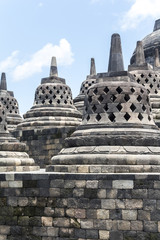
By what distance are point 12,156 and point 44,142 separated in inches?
172

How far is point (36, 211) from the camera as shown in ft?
24.3

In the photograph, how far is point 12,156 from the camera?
9.43m

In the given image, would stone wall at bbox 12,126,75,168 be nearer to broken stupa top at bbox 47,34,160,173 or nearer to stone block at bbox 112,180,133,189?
broken stupa top at bbox 47,34,160,173

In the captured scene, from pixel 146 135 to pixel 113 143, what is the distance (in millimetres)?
770

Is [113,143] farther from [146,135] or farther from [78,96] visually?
[78,96]

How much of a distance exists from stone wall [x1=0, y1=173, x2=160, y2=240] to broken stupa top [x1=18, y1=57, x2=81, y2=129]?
24.7ft

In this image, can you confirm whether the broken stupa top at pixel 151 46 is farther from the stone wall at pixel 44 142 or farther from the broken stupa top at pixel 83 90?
the stone wall at pixel 44 142

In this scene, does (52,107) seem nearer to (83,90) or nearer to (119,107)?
(83,90)

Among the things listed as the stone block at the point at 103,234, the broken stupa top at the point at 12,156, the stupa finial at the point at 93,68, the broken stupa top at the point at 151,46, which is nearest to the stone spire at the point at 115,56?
the broken stupa top at the point at 12,156

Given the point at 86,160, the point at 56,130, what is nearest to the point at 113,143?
the point at 86,160

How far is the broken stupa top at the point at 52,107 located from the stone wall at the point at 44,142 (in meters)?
1.01

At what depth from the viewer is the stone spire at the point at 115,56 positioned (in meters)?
8.67

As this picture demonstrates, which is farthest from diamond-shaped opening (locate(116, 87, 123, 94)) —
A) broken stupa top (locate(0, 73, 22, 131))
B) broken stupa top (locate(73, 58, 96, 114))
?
broken stupa top (locate(0, 73, 22, 131))

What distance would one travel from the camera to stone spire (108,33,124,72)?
8672 millimetres
